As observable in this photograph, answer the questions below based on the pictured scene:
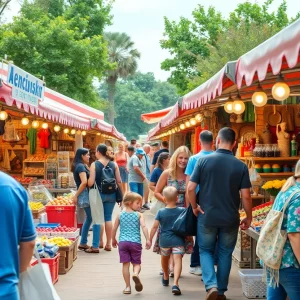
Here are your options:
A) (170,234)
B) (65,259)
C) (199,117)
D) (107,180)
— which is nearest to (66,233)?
(65,259)

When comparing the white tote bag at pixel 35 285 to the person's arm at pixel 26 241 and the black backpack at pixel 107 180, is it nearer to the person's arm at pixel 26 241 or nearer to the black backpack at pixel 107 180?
the person's arm at pixel 26 241

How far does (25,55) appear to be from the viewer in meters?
35.2

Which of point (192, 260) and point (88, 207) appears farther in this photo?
point (88, 207)

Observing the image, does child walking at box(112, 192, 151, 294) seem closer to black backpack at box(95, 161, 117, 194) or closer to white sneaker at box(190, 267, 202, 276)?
white sneaker at box(190, 267, 202, 276)

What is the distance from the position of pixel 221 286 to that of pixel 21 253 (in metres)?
4.14

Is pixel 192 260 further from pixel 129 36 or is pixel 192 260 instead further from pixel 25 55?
pixel 129 36

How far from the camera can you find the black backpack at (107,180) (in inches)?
412

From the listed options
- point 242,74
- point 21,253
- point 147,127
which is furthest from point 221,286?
point 147,127

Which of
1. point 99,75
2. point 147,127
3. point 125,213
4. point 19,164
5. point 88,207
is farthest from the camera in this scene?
point 147,127

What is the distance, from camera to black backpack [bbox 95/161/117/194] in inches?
412

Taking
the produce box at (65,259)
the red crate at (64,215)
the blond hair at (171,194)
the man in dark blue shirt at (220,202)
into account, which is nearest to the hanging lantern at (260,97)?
the man in dark blue shirt at (220,202)

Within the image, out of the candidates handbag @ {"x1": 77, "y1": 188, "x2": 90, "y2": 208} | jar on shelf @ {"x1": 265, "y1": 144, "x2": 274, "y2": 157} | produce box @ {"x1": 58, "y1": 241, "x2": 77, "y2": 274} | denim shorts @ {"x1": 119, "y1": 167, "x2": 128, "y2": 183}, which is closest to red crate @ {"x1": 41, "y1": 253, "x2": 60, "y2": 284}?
produce box @ {"x1": 58, "y1": 241, "x2": 77, "y2": 274}

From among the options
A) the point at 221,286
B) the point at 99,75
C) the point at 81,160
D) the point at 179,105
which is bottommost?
the point at 221,286

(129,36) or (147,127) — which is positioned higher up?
(129,36)
